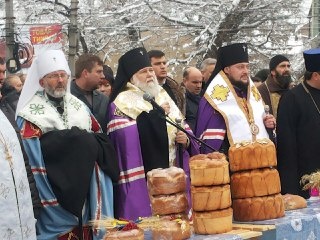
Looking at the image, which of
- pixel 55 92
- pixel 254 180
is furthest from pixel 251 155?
pixel 55 92

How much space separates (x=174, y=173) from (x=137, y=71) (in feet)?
5.18

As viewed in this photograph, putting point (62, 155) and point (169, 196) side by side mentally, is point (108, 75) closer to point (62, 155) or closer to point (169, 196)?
point (62, 155)

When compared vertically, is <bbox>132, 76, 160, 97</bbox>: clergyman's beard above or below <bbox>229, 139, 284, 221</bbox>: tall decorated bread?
above

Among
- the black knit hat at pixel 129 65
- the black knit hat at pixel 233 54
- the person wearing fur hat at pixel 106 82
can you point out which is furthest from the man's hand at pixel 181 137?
the person wearing fur hat at pixel 106 82

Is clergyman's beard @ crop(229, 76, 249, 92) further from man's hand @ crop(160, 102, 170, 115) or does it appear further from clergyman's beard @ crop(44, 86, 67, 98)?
clergyman's beard @ crop(44, 86, 67, 98)

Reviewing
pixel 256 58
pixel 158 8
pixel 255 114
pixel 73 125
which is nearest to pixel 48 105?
pixel 73 125

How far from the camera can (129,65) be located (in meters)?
6.11

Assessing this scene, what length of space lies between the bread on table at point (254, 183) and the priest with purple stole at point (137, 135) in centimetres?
75

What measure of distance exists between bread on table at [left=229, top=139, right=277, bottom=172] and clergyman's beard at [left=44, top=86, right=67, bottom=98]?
131 centimetres

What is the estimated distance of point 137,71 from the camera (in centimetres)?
608

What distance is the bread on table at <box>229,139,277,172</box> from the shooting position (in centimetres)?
500

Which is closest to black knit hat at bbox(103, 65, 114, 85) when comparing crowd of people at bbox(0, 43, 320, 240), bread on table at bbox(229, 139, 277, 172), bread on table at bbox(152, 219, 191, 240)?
crowd of people at bbox(0, 43, 320, 240)

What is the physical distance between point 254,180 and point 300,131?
5.41ft

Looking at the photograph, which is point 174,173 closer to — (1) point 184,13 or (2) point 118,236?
(2) point 118,236
